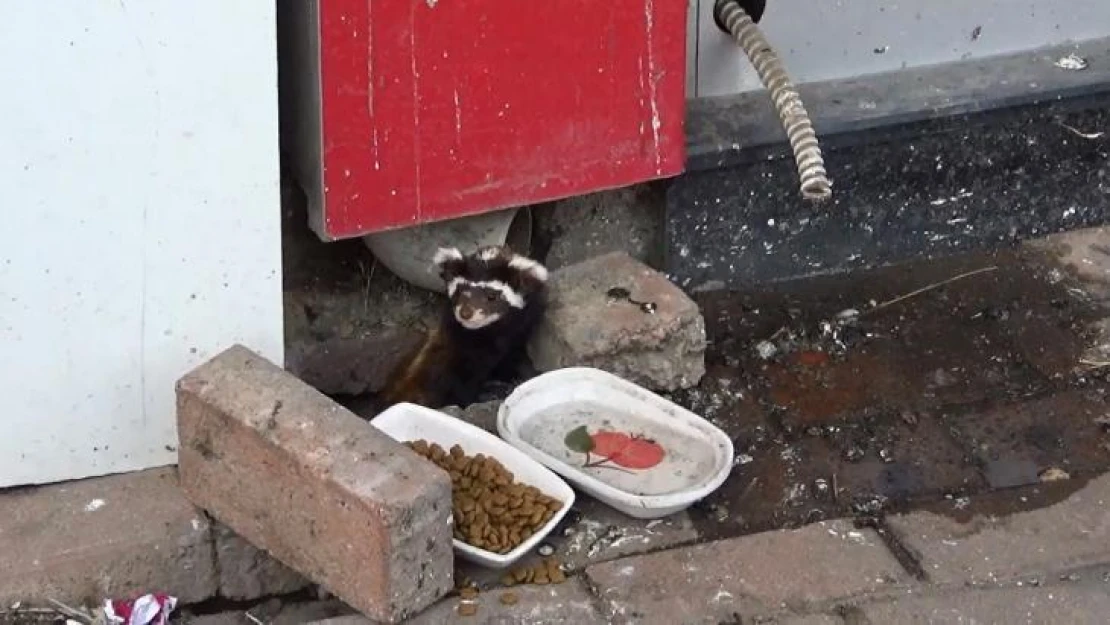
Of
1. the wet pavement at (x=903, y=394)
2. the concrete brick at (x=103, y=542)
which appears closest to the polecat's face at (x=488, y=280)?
the wet pavement at (x=903, y=394)

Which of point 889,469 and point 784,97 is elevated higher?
point 784,97

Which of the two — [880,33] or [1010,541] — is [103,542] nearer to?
[1010,541]

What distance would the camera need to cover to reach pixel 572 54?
12.6ft

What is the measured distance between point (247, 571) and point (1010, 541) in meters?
1.65

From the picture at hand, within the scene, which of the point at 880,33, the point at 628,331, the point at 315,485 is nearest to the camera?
the point at 315,485

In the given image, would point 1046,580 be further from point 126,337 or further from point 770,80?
point 126,337

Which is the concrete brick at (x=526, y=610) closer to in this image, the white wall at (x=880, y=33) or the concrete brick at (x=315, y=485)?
the concrete brick at (x=315, y=485)

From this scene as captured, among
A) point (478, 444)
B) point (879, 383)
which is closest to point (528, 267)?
point (478, 444)

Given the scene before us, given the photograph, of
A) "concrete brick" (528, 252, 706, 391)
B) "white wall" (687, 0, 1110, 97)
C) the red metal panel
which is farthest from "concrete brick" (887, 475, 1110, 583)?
"white wall" (687, 0, 1110, 97)

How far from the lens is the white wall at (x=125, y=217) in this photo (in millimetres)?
3051

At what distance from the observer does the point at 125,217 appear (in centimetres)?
323

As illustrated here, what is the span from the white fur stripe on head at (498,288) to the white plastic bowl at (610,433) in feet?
0.79

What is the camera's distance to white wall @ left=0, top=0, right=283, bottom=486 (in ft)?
10.0

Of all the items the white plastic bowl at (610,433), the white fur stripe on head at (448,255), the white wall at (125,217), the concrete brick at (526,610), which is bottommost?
the concrete brick at (526,610)
